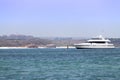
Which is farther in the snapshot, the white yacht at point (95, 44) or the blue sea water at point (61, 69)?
the white yacht at point (95, 44)

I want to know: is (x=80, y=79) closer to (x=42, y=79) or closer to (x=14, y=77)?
(x=42, y=79)

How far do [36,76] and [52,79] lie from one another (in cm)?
290

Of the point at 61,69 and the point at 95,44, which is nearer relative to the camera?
the point at 61,69

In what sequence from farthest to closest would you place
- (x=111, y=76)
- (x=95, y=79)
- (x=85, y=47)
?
(x=85, y=47)
(x=111, y=76)
(x=95, y=79)

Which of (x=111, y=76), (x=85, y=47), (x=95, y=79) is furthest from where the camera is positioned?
(x=85, y=47)

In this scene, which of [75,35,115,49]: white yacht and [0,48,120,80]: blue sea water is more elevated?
[75,35,115,49]: white yacht

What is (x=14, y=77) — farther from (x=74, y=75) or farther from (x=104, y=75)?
(x=104, y=75)

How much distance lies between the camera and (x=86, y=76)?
3709 cm

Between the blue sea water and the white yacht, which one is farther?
the white yacht

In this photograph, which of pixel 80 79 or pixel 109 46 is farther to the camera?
pixel 109 46

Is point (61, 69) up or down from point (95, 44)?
down

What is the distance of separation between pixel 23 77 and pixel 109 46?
13906cm

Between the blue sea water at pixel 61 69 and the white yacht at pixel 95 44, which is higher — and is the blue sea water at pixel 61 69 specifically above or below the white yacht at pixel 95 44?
below

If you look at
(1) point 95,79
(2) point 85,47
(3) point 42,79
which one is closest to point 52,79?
(3) point 42,79
